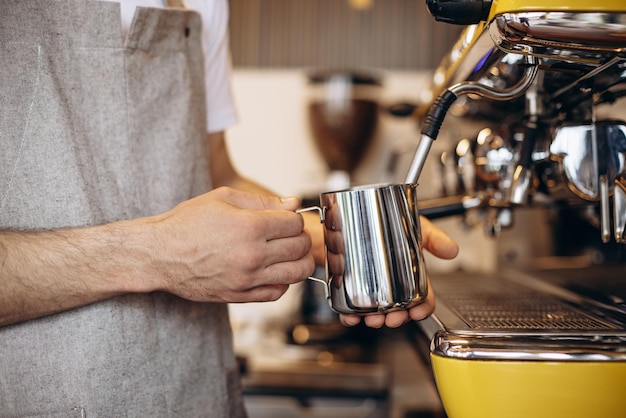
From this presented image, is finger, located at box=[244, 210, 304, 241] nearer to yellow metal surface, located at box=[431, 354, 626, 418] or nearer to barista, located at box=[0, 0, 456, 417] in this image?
barista, located at box=[0, 0, 456, 417]

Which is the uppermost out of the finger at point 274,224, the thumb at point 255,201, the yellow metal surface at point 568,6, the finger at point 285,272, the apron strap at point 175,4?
the apron strap at point 175,4

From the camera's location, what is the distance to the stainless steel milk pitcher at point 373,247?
2.04 ft

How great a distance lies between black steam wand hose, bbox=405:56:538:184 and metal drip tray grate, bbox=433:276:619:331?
18cm

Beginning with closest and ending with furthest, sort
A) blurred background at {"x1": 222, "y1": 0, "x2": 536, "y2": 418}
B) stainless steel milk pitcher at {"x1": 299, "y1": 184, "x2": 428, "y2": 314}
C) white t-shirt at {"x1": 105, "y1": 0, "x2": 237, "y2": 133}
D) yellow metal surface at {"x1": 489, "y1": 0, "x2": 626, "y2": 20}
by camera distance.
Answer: yellow metal surface at {"x1": 489, "y1": 0, "x2": 626, "y2": 20}
stainless steel milk pitcher at {"x1": 299, "y1": 184, "x2": 428, "y2": 314}
white t-shirt at {"x1": 105, "y1": 0, "x2": 237, "y2": 133}
blurred background at {"x1": 222, "y1": 0, "x2": 536, "y2": 418}

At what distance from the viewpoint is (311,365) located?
5.03ft

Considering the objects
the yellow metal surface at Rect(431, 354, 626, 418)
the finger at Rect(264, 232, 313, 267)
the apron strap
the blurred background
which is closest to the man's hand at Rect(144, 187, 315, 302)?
the finger at Rect(264, 232, 313, 267)

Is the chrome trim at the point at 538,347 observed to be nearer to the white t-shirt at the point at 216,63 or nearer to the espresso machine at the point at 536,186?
the espresso machine at the point at 536,186

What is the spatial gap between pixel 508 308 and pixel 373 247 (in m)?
0.26

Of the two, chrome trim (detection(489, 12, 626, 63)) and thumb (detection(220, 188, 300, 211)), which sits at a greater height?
chrome trim (detection(489, 12, 626, 63))

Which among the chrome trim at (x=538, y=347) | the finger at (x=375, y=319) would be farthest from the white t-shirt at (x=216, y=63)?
the chrome trim at (x=538, y=347)

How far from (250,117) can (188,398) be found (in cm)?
153

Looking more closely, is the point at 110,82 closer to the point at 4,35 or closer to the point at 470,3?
the point at 4,35

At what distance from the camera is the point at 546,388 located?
55 centimetres

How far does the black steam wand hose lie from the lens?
62 cm
